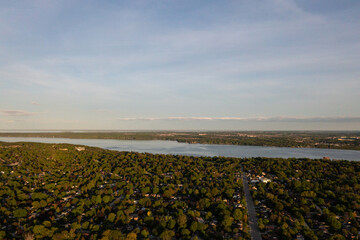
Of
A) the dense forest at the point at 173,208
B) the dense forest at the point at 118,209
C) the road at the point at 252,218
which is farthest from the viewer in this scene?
the road at the point at 252,218

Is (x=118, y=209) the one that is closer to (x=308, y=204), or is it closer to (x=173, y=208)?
(x=173, y=208)

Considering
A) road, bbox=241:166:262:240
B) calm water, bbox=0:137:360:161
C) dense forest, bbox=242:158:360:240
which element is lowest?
calm water, bbox=0:137:360:161

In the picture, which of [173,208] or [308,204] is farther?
[308,204]

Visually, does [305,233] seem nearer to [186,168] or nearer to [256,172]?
[256,172]

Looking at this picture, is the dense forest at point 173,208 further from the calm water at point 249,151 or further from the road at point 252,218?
A: the calm water at point 249,151

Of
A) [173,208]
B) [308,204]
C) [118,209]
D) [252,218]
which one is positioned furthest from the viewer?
[308,204]

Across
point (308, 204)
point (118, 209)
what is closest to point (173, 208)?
point (118, 209)

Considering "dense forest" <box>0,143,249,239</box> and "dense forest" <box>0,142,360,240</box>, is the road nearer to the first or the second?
"dense forest" <box>0,142,360,240</box>

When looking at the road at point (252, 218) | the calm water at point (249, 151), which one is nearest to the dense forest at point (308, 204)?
the road at point (252, 218)

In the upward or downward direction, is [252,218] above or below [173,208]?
below

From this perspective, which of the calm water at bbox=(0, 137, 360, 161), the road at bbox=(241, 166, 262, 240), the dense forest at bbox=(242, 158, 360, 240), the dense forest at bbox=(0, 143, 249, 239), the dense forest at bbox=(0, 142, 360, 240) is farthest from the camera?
the calm water at bbox=(0, 137, 360, 161)

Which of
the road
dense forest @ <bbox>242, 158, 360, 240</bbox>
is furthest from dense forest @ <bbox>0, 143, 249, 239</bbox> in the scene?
dense forest @ <bbox>242, 158, 360, 240</bbox>
